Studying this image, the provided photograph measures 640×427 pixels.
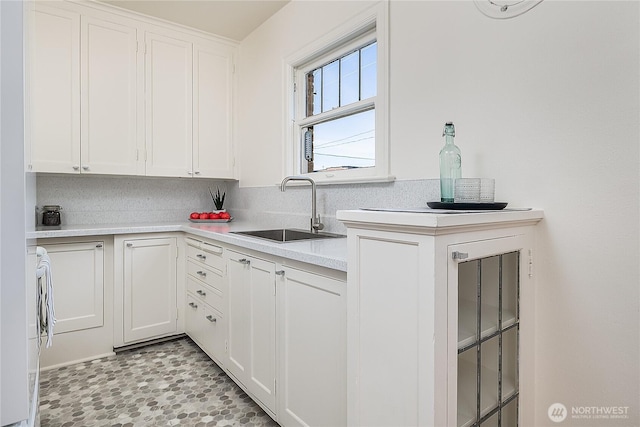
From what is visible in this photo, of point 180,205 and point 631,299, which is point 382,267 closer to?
point 631,299

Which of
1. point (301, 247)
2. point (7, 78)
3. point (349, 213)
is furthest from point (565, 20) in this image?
point (7, 78)

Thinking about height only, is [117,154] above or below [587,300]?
above

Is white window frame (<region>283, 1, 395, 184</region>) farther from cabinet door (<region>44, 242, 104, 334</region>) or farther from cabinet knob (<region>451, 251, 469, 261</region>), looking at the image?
cabinet door (<region>44, 242, 104, 334</region>)

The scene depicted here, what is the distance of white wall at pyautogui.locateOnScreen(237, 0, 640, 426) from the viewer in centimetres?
112

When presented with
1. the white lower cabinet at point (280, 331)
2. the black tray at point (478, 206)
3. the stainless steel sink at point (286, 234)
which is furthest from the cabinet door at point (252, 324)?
the black tray at point (478, 206)

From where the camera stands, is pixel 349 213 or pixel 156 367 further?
pixel 156 367

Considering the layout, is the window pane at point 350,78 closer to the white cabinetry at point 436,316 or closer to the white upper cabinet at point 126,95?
the white cabinetry at point 436,316

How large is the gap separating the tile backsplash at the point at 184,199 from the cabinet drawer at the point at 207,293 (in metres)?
0.72

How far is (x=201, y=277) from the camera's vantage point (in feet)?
8.40

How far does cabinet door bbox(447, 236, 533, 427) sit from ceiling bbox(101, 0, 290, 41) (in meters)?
2.49

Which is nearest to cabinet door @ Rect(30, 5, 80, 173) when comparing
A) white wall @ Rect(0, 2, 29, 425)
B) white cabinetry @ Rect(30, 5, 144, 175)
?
white cabinetry @ Rect(30, 5, 144, 175)

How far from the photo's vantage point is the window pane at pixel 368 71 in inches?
83.5

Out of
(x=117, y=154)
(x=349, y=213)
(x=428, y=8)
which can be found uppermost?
(x=428, y=8)

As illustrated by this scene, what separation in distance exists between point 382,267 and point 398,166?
912 mm
